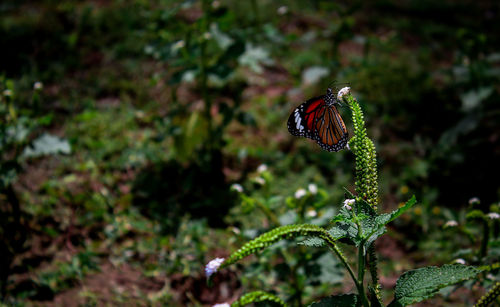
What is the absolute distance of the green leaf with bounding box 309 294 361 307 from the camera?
1104 millimetres

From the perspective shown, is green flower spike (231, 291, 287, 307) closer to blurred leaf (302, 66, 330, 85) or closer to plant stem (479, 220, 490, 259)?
plant stem (479, 220, 490, 259)

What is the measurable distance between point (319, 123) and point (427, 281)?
78 centimetres

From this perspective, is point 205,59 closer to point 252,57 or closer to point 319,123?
point 252,57

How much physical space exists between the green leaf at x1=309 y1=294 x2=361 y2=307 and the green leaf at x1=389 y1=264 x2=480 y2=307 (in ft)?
0.35

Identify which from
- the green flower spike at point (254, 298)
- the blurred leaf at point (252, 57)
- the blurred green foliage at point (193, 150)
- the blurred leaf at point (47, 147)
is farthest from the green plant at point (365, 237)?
the blurred leaf at point (252, 57)

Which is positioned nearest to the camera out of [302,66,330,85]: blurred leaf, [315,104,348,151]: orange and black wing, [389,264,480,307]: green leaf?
Answer: [389,264,480,307]: green leaf

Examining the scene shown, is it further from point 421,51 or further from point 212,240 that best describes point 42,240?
point 421,51

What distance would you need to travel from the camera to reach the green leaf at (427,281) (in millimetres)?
1013

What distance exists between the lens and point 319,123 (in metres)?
1.64

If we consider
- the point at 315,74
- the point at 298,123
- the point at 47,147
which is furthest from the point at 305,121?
the point at 315,74

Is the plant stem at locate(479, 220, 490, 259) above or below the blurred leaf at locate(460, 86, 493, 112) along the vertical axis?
below

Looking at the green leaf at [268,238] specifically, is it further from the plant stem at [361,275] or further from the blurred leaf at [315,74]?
the blurred leaf at [315,74]

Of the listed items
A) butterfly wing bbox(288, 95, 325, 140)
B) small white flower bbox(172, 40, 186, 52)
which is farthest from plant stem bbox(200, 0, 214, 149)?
butterfly wing bbox(288, 95, 325, 140)

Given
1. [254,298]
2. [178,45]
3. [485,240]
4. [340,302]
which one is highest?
[178,45]
